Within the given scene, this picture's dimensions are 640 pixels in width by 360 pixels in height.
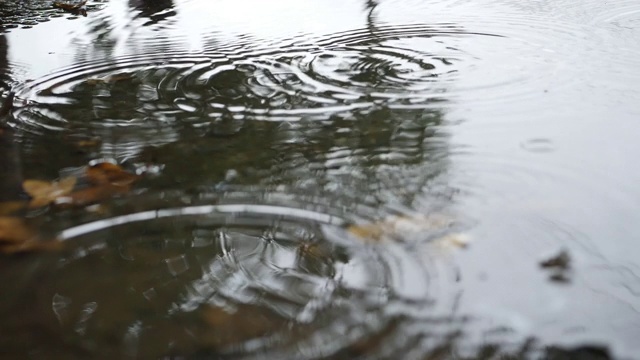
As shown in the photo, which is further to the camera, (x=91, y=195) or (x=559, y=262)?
(x=91, y=195)

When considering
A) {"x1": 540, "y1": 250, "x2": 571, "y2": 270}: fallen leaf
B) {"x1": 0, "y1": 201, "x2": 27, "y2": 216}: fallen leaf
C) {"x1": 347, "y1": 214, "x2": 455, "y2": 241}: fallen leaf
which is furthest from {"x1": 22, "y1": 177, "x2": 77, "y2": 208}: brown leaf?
{"x1": 540, "y1": 250, "x2": 571, "y2": 270}: fallen leaf

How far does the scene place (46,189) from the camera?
1.38 meters

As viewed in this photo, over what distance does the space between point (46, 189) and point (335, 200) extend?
2.18 feet

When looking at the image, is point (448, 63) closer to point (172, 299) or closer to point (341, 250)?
point (341, 250)

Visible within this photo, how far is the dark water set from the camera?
37.5 inches

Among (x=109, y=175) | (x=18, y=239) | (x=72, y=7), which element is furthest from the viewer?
(x=72, y=7)

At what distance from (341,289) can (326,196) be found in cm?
33

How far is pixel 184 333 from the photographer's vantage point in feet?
3.11

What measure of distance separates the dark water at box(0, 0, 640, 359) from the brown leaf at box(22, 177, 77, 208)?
5cm

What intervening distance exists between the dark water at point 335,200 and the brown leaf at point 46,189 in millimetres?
51

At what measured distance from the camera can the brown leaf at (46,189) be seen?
1.33 m

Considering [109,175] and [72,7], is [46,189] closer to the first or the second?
[109,175]

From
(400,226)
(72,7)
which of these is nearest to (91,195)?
(400,226)

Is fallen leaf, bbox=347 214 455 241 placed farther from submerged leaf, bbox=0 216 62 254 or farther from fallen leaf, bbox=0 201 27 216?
fallen leaf, bbox=0 201 27 216
